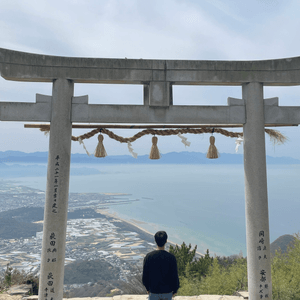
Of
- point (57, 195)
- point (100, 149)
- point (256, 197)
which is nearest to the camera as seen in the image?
point (57, 195)

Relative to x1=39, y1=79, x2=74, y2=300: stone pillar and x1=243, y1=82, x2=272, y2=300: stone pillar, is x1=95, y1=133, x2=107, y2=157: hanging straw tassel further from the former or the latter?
x1=243, y1=82, x2=272, y2=300: stone pillar

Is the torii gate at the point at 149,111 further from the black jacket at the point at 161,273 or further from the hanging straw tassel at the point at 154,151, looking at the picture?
the black jacket at the point at 161,273

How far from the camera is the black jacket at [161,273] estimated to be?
8.29ft

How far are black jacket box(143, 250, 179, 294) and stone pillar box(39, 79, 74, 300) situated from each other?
5.30 feet

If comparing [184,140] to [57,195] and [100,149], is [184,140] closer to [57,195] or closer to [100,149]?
[100,149]

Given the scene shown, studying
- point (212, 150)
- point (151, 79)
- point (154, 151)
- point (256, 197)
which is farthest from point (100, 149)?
point (256, 197)

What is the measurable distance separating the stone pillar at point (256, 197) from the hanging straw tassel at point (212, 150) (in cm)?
77

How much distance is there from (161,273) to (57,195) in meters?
1.94

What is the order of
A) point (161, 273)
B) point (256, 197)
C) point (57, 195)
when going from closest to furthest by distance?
point (161, 273) < point (57, 195) < point (256, 197)

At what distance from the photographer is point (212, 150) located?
4.55 meters

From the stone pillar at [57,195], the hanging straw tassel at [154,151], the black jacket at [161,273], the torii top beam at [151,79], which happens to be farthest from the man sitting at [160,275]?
the hanging straw tassel at [154,151]

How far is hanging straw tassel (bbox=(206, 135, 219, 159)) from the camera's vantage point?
14.9ft

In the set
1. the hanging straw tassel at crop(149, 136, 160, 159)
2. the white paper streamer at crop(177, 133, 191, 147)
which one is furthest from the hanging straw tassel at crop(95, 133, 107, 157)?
the white paper streamer at crop(177, 133, 191, 147)

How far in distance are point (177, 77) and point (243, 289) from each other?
15.3 feet
